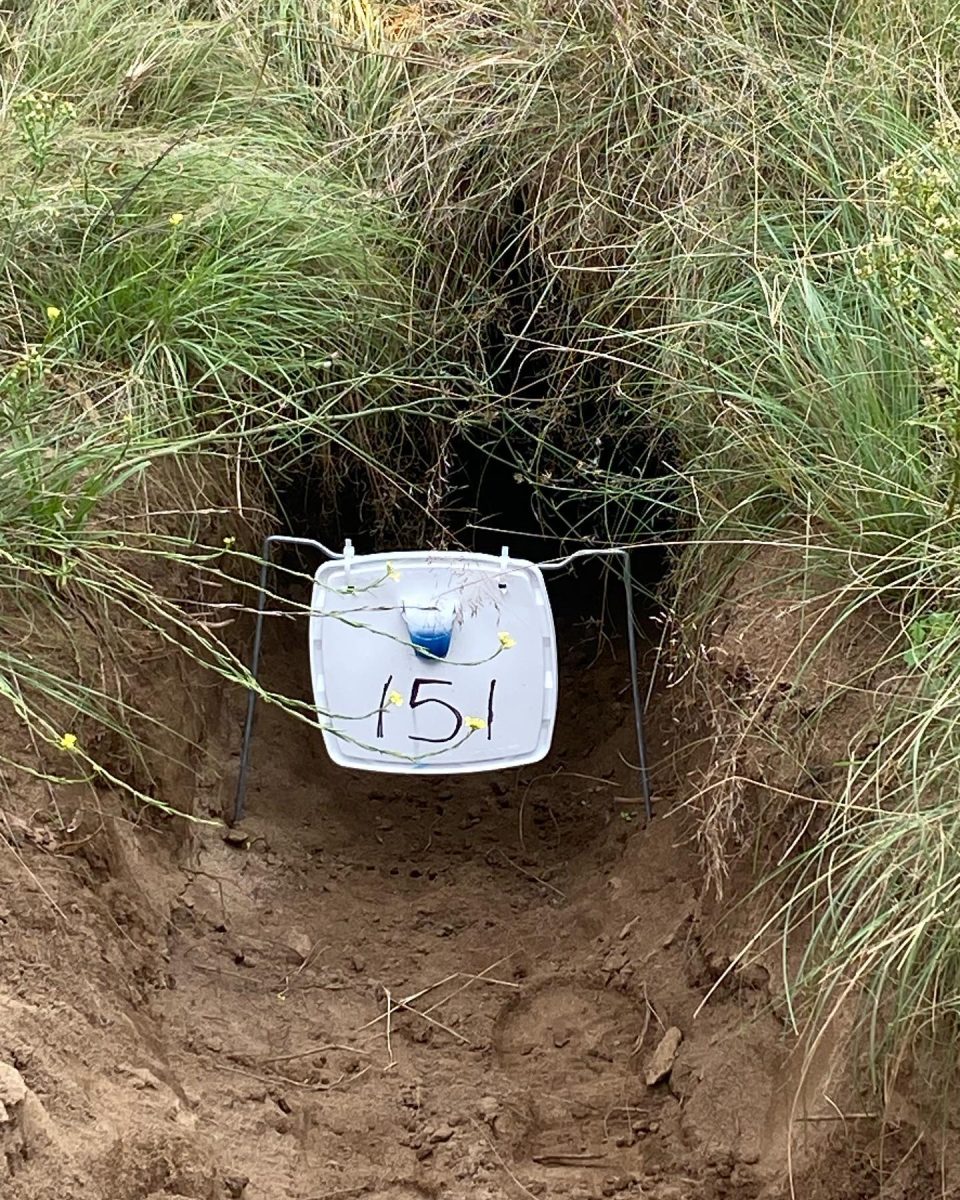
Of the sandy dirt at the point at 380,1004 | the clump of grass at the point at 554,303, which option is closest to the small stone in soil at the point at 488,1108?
the sandy dirt at the point at 380,1004

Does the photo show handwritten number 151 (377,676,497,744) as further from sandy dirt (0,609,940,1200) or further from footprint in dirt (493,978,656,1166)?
footprint in dirt (493,978,656,1166)

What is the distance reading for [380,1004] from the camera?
88.4 inches

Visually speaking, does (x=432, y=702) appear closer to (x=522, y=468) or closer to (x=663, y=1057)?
(x=522, y=468)

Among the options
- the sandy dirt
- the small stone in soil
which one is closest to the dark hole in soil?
the sandy dirt

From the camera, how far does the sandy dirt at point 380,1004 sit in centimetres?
171

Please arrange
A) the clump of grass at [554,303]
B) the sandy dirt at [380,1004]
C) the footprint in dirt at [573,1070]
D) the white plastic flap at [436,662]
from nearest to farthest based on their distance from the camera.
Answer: the sandy dirt at [380,1004], the clump of grass at [554,303], the footprint in dirt at [573,1070], the white plastic flap at [436,662]

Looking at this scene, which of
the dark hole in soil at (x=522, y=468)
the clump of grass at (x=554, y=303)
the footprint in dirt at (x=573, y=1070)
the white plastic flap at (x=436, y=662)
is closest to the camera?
the clump of grass at (x=554, y=303)

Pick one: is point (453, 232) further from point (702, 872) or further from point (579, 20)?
point (702, 872)

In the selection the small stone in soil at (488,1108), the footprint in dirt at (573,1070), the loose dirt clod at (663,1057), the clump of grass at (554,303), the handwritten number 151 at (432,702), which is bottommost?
the footprint in dirt at (573,1070)

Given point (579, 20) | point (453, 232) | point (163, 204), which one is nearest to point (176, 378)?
point (163, 204)

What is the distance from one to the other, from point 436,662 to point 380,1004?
0.63 metres

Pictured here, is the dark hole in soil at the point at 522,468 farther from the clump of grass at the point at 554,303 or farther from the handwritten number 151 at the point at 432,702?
the handwritten number 151 at the point at 432,702

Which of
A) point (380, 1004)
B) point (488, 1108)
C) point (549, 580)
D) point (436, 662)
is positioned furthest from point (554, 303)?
point (488, 1108)

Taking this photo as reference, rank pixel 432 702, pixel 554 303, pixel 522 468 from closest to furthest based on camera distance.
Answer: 1. pixel 432 702
2. pixel 522 468
3. pixel 554 303
